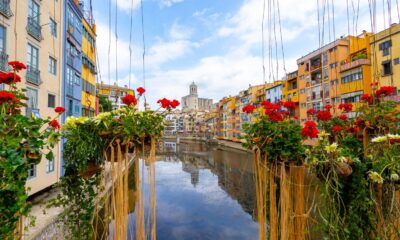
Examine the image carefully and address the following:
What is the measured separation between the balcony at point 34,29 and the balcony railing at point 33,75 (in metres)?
1.39

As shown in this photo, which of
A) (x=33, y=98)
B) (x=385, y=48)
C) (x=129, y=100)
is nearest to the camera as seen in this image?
(x=129, y=100)

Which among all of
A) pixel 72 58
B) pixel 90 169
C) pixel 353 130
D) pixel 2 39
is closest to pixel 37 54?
pixel 2 39

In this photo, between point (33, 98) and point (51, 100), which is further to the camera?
point (51, 100)

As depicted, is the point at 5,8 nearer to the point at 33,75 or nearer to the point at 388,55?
→ the point at 33,75

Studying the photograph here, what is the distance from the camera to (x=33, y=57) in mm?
9273

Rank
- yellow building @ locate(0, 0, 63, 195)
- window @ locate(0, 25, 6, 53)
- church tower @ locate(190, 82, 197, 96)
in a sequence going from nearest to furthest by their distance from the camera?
window @ locate(0, 25, 6, 53)
yellow building @ locate(0, 0, 63, 195)
church tower @ locate(190, 82, 197, 96)

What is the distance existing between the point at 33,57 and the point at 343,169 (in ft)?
38.1

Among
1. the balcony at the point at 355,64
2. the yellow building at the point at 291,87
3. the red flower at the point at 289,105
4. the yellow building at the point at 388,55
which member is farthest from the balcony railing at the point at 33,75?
the yellow building at the point at 291,87

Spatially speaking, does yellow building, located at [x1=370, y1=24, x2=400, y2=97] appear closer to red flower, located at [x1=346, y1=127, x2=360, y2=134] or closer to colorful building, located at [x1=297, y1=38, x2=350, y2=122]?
colorful building, located at [x1=297, y1=38, x2=350, y2=122]

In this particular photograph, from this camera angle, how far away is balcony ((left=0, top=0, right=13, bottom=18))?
7.34 metres

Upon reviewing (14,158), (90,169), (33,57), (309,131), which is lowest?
(90,169)

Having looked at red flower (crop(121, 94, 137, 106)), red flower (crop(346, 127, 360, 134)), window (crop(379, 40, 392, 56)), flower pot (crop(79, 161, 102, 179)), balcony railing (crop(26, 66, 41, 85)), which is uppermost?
window (crop(379, 40, 392, 56))

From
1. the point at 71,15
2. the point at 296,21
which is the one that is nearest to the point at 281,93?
the point at 71,15

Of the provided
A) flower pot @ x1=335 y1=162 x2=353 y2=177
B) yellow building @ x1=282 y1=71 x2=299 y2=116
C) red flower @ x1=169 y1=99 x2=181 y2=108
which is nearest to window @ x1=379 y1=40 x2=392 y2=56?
yellow building @ x1=282 y1=71 x2=299 y2=116
